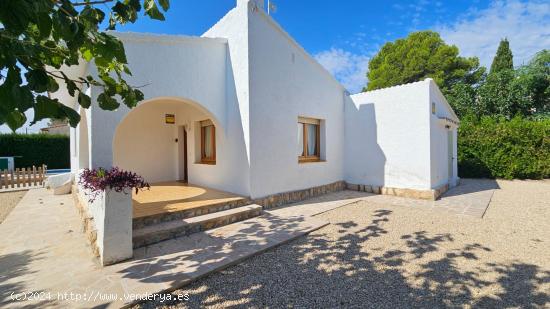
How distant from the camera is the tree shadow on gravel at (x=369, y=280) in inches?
123

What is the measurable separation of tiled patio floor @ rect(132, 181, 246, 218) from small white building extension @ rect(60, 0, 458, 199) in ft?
1.77

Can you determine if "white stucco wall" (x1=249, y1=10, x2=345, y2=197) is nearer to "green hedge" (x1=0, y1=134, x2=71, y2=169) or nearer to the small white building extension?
the small white building extension

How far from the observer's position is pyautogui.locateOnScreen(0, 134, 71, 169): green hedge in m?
16.4

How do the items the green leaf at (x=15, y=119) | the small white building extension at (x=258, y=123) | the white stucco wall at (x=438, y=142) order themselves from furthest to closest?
the white stucco wall at (x=438, y=142) → the small white building extension at (x=258, y=123) → the green leaf at (x=15, y=119)

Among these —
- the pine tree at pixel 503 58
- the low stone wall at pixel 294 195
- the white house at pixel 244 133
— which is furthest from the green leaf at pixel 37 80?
the pine tree at pixel 503 58

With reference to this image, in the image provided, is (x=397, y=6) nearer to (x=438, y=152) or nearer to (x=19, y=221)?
(x=438, y=152)

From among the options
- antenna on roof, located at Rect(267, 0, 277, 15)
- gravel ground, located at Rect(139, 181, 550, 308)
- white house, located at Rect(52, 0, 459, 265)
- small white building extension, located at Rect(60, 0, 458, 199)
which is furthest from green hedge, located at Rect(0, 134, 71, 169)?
gravel ground, located at Rect(139, 181, 550, 308)

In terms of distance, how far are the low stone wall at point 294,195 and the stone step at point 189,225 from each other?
61 centimetres

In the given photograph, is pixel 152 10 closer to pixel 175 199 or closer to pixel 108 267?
pixel 108 267

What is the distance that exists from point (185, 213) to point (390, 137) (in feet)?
25.2

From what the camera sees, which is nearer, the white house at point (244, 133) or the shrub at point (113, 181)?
the shrub at point (113, 181)

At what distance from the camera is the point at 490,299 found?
313cm

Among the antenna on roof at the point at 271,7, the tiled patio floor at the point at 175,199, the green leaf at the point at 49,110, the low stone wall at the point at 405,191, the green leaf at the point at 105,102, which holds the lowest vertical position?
the low stone wall at the point at 405,191

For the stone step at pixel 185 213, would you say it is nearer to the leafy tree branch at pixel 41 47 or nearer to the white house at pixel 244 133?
the white house at pixel 244 133
